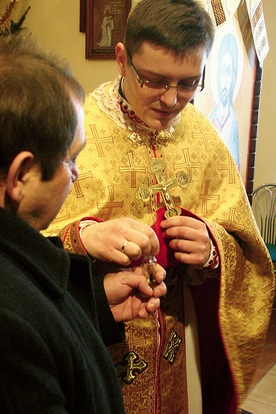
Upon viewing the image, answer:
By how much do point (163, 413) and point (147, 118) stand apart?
90 centimetres

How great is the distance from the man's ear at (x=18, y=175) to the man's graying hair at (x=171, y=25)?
0.69m

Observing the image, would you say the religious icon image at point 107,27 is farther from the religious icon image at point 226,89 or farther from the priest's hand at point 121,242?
the priest's hand at point 121,242

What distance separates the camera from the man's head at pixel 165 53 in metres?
1.37

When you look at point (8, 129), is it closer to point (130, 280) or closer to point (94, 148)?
point (130, 280)

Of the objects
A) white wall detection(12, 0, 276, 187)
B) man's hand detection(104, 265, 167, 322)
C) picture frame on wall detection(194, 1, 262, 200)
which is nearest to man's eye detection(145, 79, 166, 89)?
man's hand detection(104, 265, 167, 322)

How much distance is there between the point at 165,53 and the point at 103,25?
2.22m

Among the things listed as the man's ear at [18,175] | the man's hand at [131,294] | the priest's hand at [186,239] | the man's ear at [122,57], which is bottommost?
the man's hand at [131,294]

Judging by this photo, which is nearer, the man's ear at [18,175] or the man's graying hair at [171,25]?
the man's ear at [18,175]

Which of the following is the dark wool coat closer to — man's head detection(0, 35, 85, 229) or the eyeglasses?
man's head detection(0, 35, 85, 229)

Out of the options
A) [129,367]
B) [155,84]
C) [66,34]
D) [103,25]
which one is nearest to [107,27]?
[103,25]

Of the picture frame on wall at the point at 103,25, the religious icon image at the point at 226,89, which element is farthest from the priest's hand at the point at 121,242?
the picture frame on wall at the point at 103,25

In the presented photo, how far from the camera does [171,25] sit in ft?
4.48

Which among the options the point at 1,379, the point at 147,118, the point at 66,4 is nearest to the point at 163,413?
the point at 147,118

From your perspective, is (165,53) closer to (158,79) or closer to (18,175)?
(158,79)
